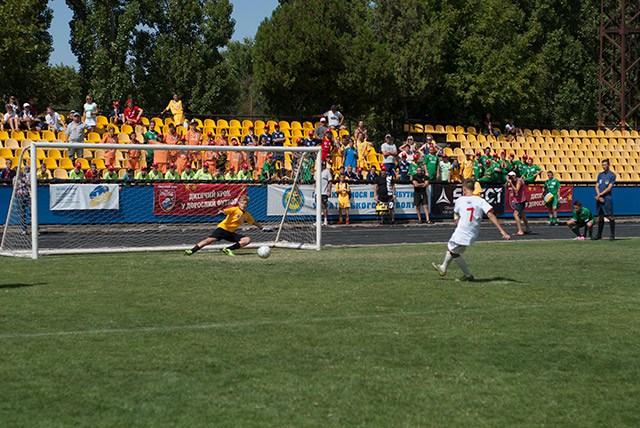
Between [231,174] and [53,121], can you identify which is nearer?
[231,174]

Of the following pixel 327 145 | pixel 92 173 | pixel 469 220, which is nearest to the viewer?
pixel 469 220

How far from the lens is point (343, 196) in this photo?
2941 centimetres

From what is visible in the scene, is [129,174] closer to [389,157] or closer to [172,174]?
[172,174]

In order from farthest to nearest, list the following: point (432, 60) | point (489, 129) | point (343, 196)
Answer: point (432, 60) < point (489, 129) < point (343, 196)

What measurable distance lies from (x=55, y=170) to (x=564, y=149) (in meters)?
23.9

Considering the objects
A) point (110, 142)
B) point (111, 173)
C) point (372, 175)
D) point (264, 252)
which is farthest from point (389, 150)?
point (264, 252)

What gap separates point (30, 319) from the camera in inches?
408

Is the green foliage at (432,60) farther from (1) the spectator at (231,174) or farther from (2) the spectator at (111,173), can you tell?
(1) the spectator at (231,174)

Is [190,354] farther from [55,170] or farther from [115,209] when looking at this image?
[55,170]

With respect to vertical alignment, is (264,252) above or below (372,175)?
below

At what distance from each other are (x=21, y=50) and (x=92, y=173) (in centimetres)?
1539

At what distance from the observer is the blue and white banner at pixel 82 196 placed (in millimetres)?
22766

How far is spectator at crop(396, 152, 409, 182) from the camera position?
103 feet

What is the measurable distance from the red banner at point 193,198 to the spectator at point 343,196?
6432 mm
